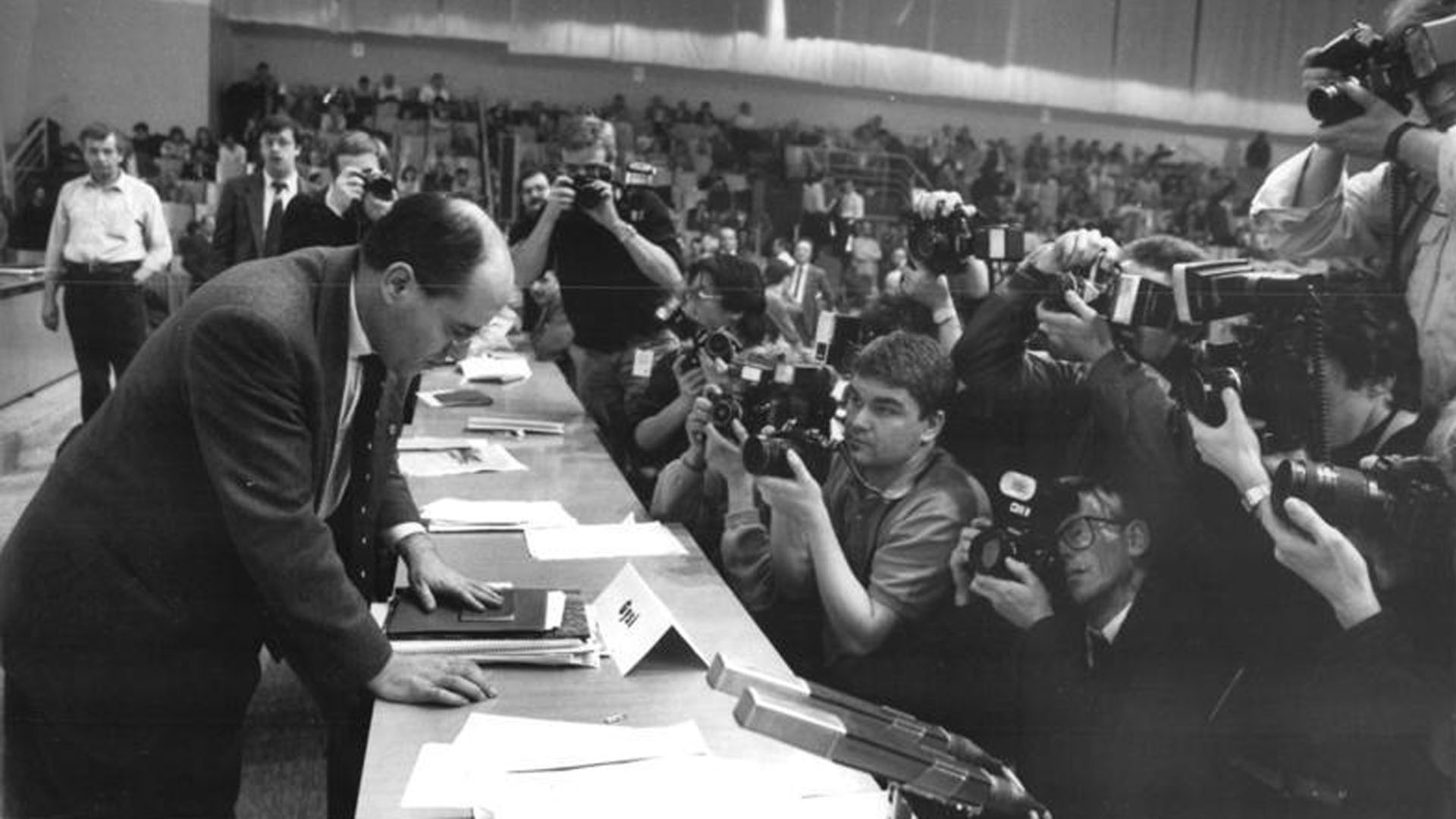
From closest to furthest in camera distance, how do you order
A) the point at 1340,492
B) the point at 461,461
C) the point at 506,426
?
the point at 1340,492 → the point at 461,461 → the point at 506,426

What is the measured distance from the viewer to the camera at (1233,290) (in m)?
Result: 1.60

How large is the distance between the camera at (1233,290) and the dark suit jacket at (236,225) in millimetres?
1269

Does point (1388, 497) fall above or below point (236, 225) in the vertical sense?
below

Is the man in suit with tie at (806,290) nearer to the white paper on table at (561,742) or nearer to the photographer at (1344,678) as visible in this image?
the photographer at (1344,678)

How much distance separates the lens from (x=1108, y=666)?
1788mm

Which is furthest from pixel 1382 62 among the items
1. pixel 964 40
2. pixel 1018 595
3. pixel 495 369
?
pixel 495 369

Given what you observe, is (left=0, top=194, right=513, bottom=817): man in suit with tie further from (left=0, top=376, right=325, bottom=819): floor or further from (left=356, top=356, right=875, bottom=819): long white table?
(left=0, top=376, right=325, bottom=819): floor

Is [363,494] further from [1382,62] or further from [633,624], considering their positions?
[1382,62]

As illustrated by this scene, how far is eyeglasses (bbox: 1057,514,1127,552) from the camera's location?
69.3 inches

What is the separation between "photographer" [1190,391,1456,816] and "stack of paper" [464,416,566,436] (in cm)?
138

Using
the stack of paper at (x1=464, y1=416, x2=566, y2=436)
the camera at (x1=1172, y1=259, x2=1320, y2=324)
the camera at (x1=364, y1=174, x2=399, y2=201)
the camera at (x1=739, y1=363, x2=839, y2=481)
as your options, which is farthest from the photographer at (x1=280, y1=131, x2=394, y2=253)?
the camera at (x1=1172, y1=259, x2=1320, y2=324)

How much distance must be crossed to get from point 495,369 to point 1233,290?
4.78 ft

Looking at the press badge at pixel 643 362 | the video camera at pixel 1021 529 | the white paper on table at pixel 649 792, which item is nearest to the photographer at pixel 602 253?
the press badge at pixel 643 362

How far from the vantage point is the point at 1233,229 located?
1.76 metres
